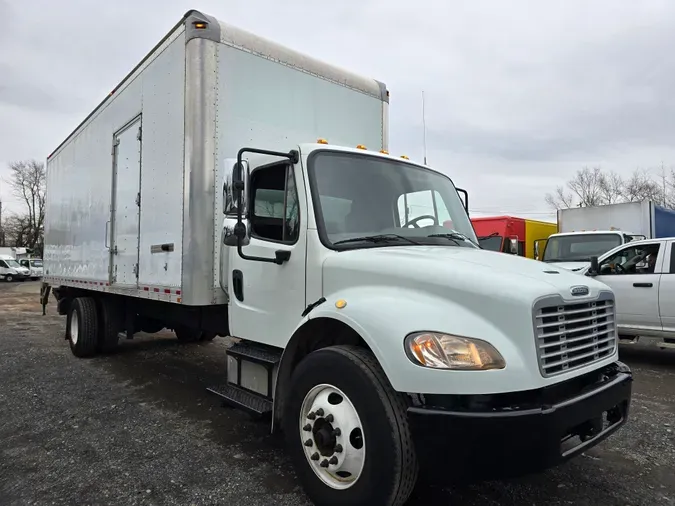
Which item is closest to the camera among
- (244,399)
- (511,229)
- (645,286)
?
(244,399)

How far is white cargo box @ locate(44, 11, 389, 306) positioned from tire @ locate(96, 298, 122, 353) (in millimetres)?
877

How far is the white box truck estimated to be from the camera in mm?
2424

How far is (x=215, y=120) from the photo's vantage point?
14.5 feet

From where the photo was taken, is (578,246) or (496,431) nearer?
(496,431)

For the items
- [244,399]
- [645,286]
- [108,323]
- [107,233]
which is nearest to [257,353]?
[244,399]

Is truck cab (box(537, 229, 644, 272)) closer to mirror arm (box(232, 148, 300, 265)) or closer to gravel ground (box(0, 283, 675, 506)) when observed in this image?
gravel ground (box(0, 283, 675, 506))

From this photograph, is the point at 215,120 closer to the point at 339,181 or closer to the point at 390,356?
the point at 339,181

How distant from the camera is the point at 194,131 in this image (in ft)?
14.2

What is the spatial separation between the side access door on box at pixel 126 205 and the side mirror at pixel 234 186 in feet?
8.39

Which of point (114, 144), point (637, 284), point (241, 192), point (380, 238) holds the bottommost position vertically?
point (637, 284)

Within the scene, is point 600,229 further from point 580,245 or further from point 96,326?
point 96,326

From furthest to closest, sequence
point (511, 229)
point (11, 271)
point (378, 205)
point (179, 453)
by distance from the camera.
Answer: point (11, 271), point (511, 229), point (179, 453), point (378, 205)

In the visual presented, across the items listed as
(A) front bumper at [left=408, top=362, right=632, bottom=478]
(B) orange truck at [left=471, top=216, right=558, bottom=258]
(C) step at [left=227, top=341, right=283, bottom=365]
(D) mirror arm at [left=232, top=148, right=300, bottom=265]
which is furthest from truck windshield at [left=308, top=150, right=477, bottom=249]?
(B) orange truck at [left=471, top=216, right=558, bottom=258]

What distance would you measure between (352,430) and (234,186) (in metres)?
1.70
